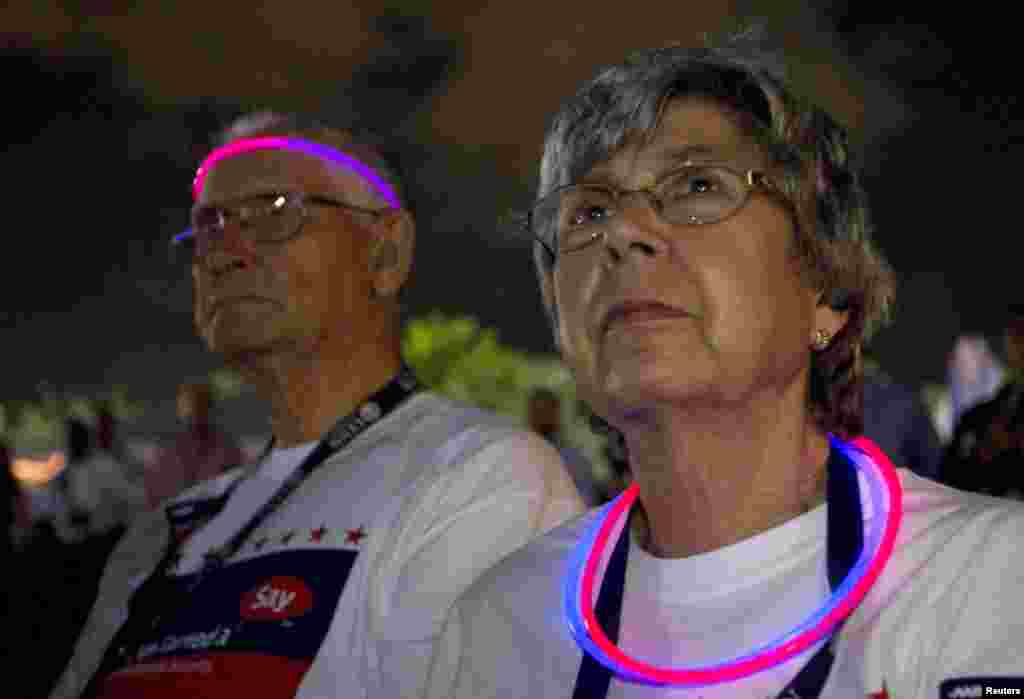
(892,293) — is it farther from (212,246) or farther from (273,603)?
(212,246)

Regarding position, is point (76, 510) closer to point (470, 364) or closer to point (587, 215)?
point (587, 215)

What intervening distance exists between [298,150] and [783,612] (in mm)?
2234

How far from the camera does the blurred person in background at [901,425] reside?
607 cm

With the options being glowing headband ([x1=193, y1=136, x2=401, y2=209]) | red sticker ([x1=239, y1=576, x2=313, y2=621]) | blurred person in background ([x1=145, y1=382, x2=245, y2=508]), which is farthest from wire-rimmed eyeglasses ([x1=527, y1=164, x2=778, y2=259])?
blurred person in background ([x1=145, y1=382, x2=245, y2=508])

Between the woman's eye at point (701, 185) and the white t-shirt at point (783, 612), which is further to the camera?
the woman's eye at point (701, 185)

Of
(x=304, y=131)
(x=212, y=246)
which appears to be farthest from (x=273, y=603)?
(x=304, y=131)

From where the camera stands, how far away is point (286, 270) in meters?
3.55

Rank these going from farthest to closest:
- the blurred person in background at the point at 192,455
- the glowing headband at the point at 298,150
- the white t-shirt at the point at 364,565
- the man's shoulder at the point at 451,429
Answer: the blurred person in background at the point at 192,455 → the glowing headband at the point at 298,150 → the man's shoulder at the point at 451,429 → the white t-shirt at the point at 364,565

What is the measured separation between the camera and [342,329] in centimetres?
361

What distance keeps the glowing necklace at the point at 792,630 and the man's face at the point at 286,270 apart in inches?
58.5

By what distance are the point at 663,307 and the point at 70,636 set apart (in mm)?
2684

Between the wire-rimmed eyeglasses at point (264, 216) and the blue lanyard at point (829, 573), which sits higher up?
the wire-rimmed eyeglasses at point (264, 216)

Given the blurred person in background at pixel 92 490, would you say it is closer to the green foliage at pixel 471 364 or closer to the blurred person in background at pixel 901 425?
the blurred person in background at pixel 901 425

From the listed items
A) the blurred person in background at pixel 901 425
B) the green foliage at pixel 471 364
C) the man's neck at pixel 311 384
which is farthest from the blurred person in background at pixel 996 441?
the green foliage at pixel 471 364
